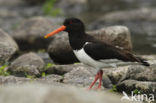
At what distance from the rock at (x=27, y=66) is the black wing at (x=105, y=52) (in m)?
2.14

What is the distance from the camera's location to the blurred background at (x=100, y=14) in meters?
14.9

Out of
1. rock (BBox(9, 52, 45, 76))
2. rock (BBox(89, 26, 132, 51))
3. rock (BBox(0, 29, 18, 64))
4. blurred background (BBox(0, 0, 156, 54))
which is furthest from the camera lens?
blurred background (BBox(0, 0, 156, 54))

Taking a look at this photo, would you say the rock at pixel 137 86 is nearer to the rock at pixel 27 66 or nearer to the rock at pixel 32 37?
the rock at pixel 27 66

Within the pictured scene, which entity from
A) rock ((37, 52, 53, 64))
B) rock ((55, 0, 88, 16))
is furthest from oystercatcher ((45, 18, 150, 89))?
rock ((55, 0, 88, 16))

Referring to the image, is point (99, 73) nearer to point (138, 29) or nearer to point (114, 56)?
point (114, 56)

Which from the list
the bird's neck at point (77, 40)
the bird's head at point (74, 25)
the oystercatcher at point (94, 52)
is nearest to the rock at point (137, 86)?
the oystercatcher at point (94, 52)

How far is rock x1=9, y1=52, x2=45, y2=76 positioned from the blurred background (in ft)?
13.6

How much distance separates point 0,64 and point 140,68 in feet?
12.2

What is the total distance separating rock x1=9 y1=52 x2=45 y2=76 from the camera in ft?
26.1

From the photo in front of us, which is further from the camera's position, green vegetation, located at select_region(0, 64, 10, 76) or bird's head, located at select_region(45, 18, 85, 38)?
green vegetation, located at select_region(0, 64, 10, 76)

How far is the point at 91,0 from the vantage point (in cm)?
2692

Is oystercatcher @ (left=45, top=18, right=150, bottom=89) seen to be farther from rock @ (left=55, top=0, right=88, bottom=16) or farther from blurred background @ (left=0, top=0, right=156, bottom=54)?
rock @ (left=55, top=0, right=88, bottom=16)

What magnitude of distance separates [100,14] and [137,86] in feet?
48.1

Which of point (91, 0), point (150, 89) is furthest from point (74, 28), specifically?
point (91, 0)
